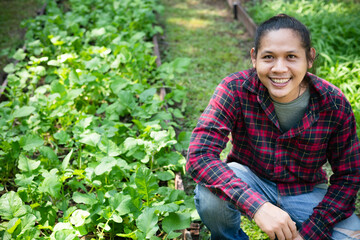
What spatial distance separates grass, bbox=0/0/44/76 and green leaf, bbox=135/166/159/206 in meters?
3.01

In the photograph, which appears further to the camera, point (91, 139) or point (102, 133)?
point (102, 133)

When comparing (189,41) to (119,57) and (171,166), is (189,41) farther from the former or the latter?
(171,166)

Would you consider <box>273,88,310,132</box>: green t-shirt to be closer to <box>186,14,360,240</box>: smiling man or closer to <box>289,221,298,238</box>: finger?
<box>186,14,360,240</box>: smiling man

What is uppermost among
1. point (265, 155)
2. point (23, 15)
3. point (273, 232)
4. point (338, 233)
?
point (23, 15)

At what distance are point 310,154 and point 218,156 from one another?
488 mm

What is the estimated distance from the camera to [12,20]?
5.87m

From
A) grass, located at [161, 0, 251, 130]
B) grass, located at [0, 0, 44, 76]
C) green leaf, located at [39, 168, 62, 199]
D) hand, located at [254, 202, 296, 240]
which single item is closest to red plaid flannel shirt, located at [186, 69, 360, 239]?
hand, located at [254, 202, 296, 240]

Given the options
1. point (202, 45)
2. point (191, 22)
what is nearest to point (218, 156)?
point (202, 45)

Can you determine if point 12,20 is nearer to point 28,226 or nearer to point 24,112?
point 24,112

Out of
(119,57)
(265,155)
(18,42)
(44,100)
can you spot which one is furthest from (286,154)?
(18,42)

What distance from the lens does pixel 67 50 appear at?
4199 mm

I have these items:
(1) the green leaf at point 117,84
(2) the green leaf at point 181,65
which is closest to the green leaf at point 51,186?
(1) the green leaf at point 117,84

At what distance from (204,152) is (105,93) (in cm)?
189

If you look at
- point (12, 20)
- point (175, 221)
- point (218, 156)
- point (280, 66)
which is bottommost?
point (175, 221)
